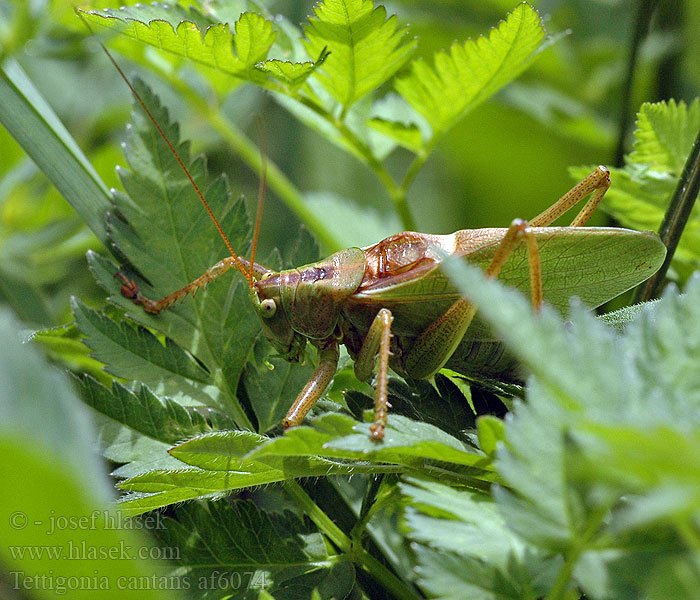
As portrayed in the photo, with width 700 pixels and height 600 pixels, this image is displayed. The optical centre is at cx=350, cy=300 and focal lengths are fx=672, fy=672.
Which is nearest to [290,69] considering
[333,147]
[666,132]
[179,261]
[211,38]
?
[211,38]

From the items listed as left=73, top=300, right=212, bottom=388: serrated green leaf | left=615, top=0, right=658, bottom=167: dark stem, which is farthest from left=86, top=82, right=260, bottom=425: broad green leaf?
left=615, top=0, right=658, bottom=167: dark stem

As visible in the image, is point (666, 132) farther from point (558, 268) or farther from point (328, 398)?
point (328, 398)

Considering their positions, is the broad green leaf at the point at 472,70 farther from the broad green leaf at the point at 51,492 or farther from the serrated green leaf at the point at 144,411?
the broad green leaf at the point at 51,492

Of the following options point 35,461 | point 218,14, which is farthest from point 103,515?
point 218,14

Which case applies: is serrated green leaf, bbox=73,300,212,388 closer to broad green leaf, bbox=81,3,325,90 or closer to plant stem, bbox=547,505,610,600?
broad green leaf, bbox=81,3,325,90

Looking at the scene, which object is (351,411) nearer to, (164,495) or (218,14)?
(164,495)
